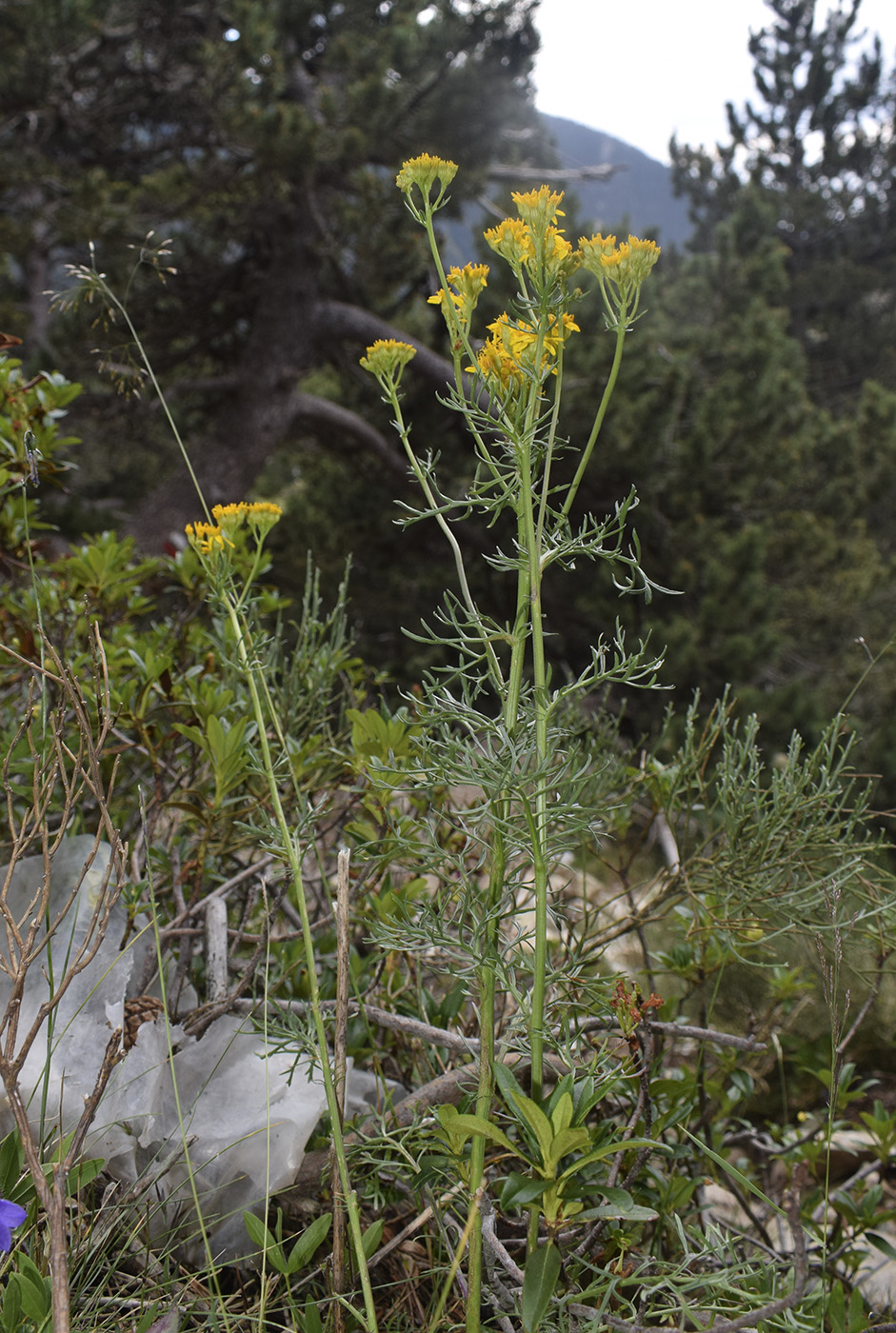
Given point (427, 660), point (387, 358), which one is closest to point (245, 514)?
point (387, 358)

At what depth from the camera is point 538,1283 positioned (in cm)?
63

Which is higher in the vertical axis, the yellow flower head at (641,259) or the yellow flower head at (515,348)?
the yellow flower head at (641,259)

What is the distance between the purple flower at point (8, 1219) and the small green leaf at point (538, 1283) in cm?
Answer: 38

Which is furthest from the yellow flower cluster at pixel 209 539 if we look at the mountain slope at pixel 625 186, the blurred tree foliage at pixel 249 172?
the mountain slope at pixel 625 186

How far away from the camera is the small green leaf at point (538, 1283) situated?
613 mm

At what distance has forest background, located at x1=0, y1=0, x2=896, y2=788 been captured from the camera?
474 centimetres

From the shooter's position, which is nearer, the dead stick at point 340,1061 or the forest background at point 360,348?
the dead stick at point 340,1061

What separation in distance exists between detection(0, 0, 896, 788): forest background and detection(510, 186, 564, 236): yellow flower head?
3664 millimetres

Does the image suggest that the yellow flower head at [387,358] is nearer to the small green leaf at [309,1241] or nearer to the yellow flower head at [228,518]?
the yellow flower head at [228,518]

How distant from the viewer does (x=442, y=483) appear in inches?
214

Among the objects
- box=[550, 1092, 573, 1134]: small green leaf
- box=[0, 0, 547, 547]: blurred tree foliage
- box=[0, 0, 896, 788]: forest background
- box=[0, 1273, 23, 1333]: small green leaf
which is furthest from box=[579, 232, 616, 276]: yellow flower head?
box=[0, 0, 547, 547]: blurred tree foliage

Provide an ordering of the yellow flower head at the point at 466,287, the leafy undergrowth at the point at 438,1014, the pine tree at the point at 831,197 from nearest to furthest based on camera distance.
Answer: the leafy undergrowth at the point at 438,1014 < the yellow flower head at the point at 466,287 < the pine tree at the point at 831,197

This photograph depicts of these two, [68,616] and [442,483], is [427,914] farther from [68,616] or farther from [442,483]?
[442,483]

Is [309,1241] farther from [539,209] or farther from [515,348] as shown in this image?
[539,209]
